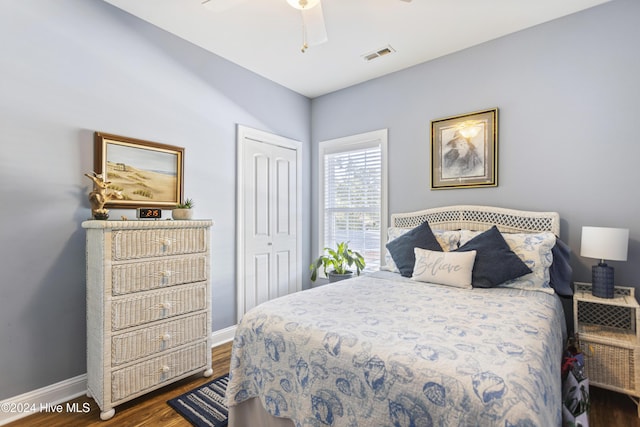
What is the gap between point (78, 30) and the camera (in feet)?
7.13

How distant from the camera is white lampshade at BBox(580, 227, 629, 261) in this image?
201cm

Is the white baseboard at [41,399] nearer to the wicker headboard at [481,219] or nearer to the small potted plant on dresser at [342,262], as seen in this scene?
the small potted plant on dresser at [342,262]

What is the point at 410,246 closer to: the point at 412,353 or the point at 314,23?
the point at 412,353

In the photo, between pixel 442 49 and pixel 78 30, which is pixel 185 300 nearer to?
pixel 78 30

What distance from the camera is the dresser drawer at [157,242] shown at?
195cm

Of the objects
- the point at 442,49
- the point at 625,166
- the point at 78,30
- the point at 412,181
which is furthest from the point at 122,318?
the point at 625,166

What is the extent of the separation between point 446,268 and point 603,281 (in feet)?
3.29

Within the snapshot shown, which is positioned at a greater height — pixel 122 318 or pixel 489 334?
pixel 489 334

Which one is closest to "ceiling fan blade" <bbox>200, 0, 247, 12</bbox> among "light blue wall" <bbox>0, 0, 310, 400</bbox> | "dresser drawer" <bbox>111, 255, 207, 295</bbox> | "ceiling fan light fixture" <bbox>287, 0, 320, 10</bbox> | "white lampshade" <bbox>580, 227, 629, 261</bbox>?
"ceiling fan light fixture" <bbox>287, 0, 320, 10</bbox>

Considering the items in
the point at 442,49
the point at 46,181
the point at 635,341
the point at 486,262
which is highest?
the point at 442,49

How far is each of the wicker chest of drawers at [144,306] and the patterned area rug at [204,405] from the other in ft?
0.55

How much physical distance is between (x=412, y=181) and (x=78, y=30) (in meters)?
3.03

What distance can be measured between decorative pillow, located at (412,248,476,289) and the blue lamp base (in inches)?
31.2

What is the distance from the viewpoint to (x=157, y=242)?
2.12 m
